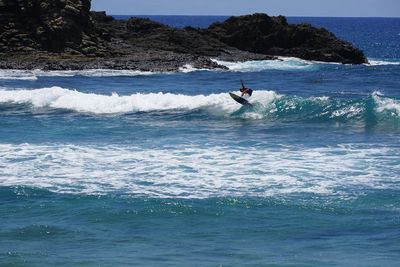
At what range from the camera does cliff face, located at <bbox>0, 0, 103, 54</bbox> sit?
53.6 m

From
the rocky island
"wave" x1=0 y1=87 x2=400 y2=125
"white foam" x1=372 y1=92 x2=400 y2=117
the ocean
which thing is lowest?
the ocean

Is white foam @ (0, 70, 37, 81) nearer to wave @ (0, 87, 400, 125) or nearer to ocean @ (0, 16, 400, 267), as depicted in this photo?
wave @ (0, 87, 400, 125)

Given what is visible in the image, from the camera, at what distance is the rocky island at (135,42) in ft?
173

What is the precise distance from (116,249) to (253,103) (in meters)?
19.7

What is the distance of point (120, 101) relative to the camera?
35.2m

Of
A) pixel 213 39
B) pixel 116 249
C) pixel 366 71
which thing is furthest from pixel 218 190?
pixel 213 39

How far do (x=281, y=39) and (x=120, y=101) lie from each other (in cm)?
3501

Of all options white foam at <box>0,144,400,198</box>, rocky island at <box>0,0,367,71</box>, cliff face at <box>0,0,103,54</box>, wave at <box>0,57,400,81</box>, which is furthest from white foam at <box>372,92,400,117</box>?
cliff face at <box>0,0,103,54</box>

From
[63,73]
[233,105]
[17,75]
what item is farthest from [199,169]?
[63,73]

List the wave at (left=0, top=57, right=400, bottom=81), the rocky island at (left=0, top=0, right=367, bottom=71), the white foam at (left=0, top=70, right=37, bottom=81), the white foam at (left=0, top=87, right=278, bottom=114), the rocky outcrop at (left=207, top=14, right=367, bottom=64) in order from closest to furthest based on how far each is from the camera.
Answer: the white foam at (left=0, top=87, right=278, bottom=114), the white foam at (left=0, top=70, right=37, bottom=81), the wave at (left=0, top=57, right=400, bottom=81), the rocky island at (left=0, top=0, right=367, bottom=71), the rocky outcrop at (left=207, top=14, right=367, bottom=64)

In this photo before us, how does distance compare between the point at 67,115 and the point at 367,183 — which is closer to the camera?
the point at 367,183

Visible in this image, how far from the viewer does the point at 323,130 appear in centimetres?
2780

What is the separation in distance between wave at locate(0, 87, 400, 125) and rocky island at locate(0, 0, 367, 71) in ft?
45.2

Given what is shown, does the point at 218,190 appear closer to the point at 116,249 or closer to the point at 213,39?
the point at 116,249
